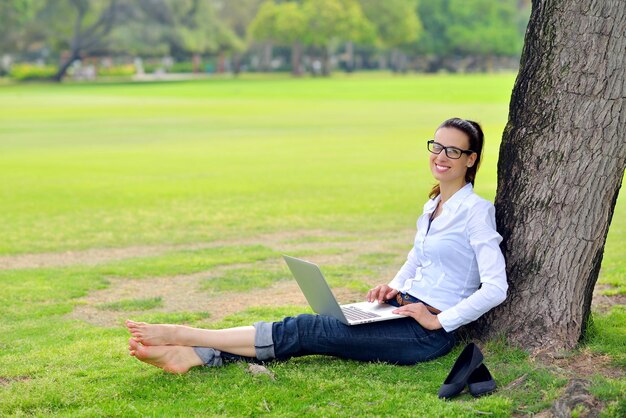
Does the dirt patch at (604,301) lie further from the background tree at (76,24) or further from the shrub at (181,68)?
the shrub at (181,68)

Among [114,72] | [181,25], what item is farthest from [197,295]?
[114,72]

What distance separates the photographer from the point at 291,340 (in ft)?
17.9

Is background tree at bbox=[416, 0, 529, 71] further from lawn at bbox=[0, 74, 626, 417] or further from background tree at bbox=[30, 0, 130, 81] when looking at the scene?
lawn at bbox=[0, 74, 626, 417]

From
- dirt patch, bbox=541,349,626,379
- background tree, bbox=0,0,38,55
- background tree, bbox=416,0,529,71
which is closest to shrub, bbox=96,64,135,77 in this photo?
background tree, bbox=0,0,38,55

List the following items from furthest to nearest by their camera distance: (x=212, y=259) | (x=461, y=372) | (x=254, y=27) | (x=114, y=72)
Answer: (x=254, y=27) → (x=114, y=72) → (x=212, y=259) → (x=461, y=372)

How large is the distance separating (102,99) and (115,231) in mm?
37137

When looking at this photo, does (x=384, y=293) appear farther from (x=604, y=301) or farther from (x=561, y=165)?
(x=604, y=301)

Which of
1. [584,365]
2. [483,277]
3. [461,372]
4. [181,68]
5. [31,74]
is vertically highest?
[483,277]

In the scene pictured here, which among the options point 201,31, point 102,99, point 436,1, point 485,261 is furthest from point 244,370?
point 436,1

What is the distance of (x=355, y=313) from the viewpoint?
5621 millimetres

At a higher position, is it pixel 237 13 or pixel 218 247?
pixel 237 13

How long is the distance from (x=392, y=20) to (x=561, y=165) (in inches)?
3728

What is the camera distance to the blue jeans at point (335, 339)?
5.45m

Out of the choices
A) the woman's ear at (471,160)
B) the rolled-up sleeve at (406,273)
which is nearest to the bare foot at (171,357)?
the rolled-up sleeve at (406,273)
